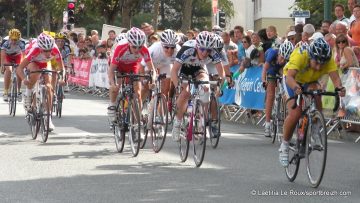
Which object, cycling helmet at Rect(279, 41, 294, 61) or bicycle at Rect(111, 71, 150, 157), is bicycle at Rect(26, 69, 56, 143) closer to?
bicycle at Rect(111, 71, 150, 157)

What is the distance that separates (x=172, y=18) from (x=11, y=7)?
17852 mm

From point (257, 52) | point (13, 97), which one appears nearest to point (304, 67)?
point (257, 52)

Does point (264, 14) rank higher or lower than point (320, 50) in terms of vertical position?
higher

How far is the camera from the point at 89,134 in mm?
17078

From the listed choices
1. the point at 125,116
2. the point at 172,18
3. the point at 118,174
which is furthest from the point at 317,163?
the point at 172,18

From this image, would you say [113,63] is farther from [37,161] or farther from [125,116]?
[37,161]

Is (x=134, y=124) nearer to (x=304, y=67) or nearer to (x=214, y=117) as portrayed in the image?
(x=214, y=117)

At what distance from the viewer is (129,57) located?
46.0 feet

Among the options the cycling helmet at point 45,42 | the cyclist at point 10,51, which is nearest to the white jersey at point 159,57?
the cycling helmet at point 45,42

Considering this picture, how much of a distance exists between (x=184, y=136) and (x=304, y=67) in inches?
105

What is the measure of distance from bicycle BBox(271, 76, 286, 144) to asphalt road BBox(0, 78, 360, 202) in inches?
8.4

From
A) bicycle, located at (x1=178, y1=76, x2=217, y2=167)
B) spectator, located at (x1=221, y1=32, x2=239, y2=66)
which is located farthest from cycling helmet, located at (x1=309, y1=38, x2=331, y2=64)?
spectator, located at (x1=221, y1=32, x2=239, y2=66)

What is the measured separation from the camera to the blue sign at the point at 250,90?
2017cm

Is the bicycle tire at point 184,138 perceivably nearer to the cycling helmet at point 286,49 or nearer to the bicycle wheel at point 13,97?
the cycling helmet at point 286,49
